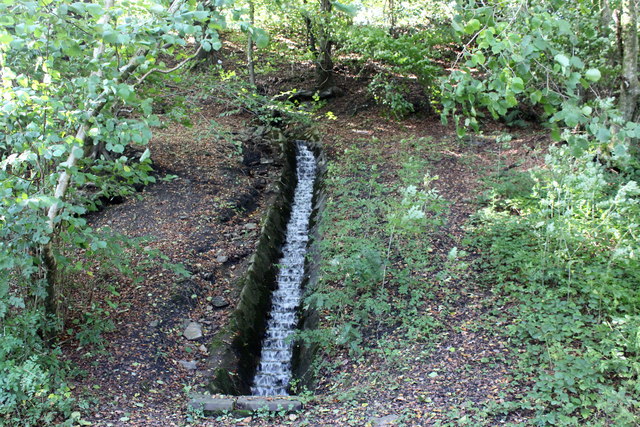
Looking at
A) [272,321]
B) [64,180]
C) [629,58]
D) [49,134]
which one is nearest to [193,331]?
[272,321]

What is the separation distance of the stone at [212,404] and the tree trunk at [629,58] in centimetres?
750

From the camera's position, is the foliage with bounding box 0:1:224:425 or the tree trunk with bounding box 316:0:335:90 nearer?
the foliage with bounding box 0:1:224:425

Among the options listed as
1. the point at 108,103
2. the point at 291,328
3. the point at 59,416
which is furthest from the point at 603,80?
the point at 59,416

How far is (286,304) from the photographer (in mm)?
8125

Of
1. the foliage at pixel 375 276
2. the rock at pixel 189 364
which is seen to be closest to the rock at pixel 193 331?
the rock at pixel 189 364

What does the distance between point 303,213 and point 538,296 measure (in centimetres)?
625

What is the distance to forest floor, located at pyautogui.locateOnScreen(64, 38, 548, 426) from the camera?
180 inches

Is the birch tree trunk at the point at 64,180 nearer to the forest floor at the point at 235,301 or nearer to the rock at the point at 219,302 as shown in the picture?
the forest floor at the point at 235,301

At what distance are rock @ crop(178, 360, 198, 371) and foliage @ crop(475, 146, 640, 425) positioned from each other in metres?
3.94

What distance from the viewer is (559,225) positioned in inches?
217

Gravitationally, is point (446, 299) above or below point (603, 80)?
below

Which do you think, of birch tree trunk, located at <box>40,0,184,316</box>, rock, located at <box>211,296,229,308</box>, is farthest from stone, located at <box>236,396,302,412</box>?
rock, located at <box>211,296,229,308</box>

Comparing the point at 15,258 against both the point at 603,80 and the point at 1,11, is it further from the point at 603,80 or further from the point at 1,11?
the point at 603,80

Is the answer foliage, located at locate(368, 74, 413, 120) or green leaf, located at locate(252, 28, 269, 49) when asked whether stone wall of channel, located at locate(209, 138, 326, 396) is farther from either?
foliage, located at locate(368, 74, 413, 120)
